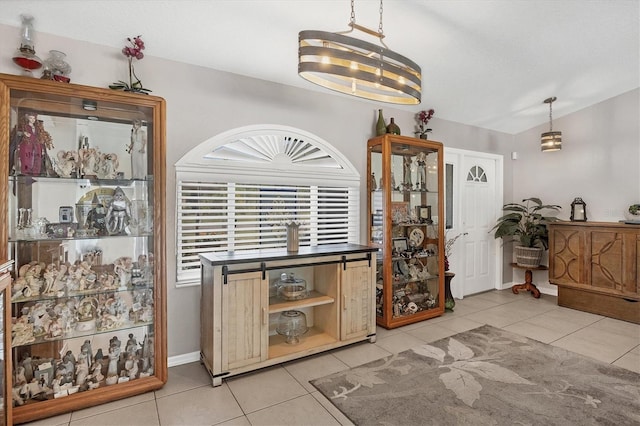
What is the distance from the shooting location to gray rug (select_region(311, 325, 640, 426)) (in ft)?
7.26

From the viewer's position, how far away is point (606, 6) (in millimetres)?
2799

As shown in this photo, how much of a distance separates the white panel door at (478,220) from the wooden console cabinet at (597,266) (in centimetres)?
93

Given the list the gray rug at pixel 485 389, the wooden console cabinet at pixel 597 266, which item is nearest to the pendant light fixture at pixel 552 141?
the wooden console cabinet at pixel 597 266

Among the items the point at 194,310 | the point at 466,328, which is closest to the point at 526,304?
the point at 466,328

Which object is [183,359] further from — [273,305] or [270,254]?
[270,254]

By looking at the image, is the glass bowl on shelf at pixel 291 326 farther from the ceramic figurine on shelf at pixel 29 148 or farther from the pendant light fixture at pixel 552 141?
the pendant light fixture at pixel 552 141

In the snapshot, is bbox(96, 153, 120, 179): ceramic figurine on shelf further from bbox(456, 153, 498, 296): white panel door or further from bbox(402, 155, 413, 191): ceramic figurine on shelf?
bbox(456, 153, 498, 296): white panel door

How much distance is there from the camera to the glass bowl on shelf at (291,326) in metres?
3.14

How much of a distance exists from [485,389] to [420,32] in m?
3.05

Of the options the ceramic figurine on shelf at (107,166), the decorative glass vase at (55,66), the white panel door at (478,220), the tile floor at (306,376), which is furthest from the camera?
the white panel door at (478,220)

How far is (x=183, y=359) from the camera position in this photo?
2.99m

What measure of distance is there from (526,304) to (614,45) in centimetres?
340

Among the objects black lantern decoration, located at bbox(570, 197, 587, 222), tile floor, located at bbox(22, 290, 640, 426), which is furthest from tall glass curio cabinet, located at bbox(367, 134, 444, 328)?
black lantern decoration, located at bbox(570, 197, 587, 222)

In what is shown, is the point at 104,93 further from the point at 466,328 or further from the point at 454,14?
the point at 466,328
